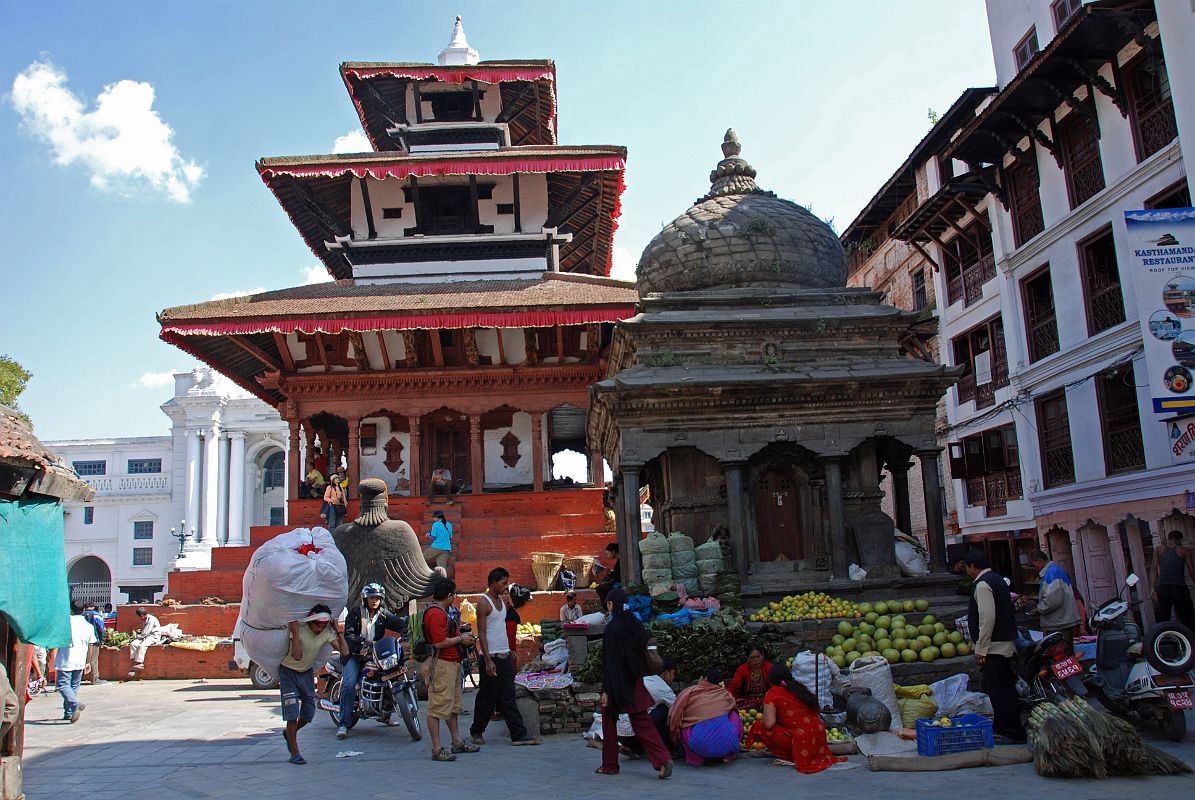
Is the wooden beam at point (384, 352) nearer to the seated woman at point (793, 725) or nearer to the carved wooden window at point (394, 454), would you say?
the carved wooden window at point (394, 454)

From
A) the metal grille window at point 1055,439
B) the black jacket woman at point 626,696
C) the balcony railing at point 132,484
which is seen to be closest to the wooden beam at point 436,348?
the metal grille window at point 1055,439

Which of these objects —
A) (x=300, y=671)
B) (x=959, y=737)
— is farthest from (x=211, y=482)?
(x=959, y=737)

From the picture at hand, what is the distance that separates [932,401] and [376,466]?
1326 centimetres

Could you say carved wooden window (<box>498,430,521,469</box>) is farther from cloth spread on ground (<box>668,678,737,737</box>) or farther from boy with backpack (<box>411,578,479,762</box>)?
→ cloth spread on ground (<box>668,678,737,737</box>)

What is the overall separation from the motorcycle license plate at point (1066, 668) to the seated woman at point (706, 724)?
2673 mm

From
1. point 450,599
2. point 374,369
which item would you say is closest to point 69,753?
point 450,599

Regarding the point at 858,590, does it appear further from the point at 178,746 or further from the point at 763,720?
the point at 178,746

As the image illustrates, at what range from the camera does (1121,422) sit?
1689cm

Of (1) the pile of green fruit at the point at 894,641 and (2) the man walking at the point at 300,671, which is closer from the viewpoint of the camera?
(2) the man walking at the point at 300,671

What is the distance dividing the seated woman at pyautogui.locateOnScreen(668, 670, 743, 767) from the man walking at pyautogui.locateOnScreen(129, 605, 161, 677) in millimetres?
10716

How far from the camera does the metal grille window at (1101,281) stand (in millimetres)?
17016

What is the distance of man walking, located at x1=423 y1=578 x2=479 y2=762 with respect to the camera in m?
7.97

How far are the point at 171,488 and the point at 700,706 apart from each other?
156 feet

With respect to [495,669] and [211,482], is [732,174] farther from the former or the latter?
[211,482]
